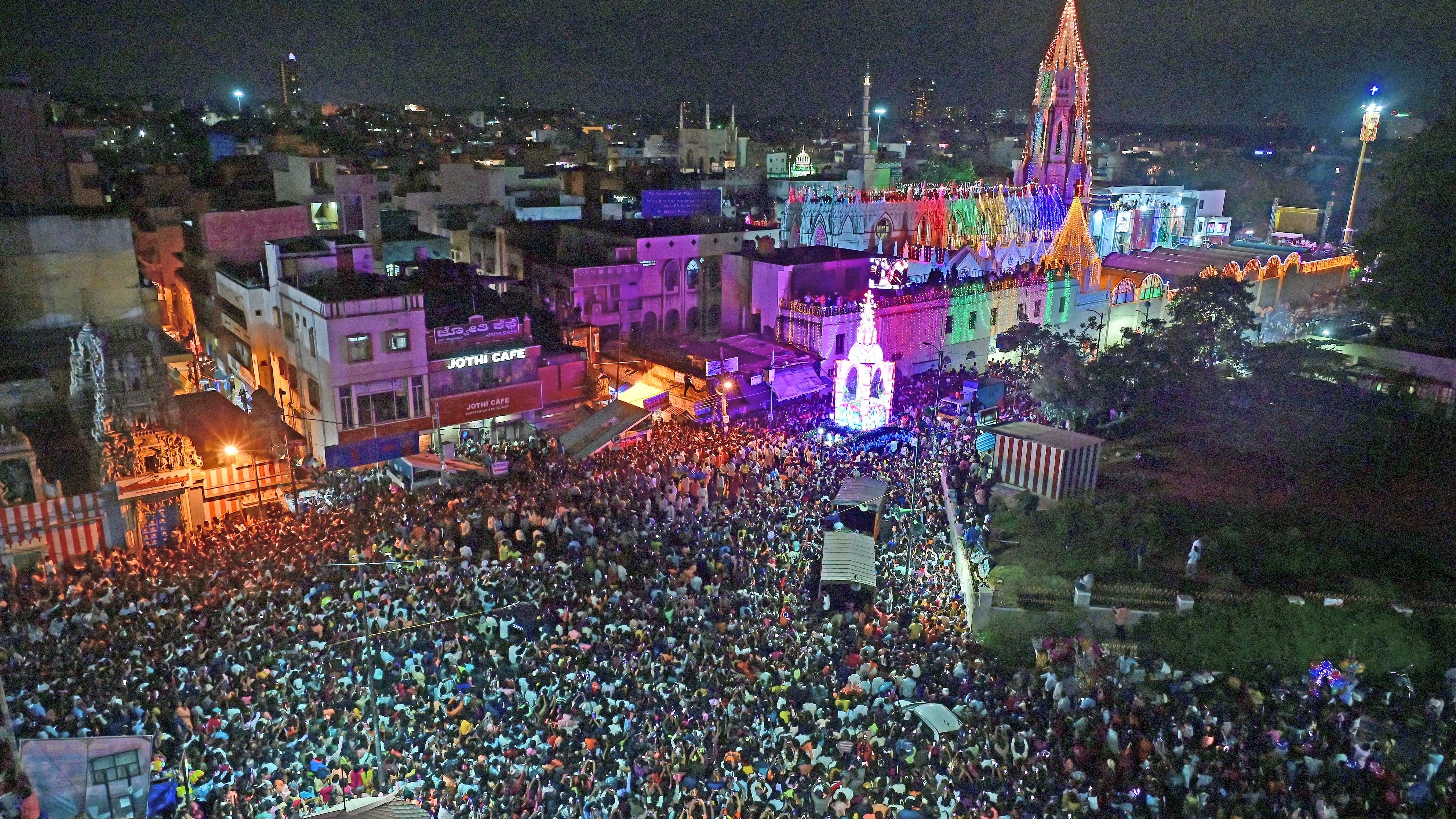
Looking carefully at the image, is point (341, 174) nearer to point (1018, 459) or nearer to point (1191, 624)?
point (1018, 459)

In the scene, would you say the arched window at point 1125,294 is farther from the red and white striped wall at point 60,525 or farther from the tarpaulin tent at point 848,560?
the red and white striped wall at point 60,525

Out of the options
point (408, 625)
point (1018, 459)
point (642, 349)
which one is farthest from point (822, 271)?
point (408, 625)

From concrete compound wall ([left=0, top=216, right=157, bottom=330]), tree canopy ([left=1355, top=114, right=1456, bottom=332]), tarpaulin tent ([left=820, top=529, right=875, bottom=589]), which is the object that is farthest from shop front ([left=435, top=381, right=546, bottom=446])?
tree canopy ([left=1355, top=114, right=1456, bottom=332])

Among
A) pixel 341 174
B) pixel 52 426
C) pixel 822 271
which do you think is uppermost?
pixel 341 174

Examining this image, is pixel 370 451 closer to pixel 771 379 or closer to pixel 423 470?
pixel 423 470

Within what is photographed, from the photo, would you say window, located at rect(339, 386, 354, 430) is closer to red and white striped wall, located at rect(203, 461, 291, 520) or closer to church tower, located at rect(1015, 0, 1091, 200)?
red and white striped wall, located at rect(203, 461, 291, 520)
